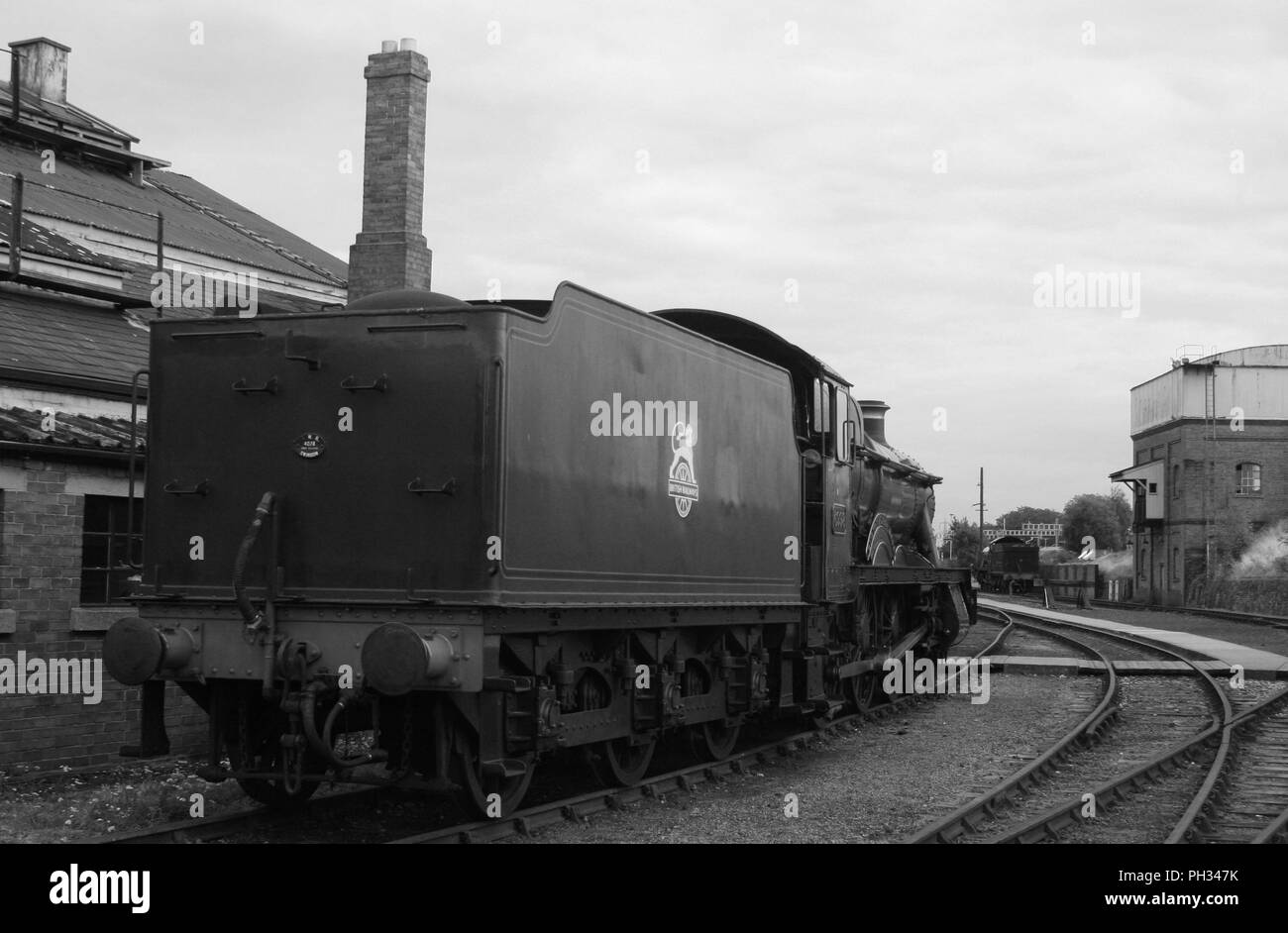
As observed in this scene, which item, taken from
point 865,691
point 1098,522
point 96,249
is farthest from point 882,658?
point 1098,522

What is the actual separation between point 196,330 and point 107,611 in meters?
2.98

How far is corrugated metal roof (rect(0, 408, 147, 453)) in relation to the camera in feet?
31.3

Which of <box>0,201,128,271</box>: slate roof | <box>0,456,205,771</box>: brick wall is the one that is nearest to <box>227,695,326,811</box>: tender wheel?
<box>0,456,205,771</box>: brick wall

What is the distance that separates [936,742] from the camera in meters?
12.7

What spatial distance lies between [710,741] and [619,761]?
1520mm

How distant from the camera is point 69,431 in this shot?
32.8 ft

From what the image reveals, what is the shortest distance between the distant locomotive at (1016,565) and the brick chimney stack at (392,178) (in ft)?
157

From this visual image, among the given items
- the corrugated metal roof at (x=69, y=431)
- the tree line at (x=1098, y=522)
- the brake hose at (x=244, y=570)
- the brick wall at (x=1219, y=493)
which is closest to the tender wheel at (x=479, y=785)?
the brake hose at (x=244, y=570)

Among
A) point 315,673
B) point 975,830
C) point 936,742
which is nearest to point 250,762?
point 315,673

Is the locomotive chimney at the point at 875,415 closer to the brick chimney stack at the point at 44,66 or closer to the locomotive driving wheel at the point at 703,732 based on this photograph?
the locomotive driving wheel at the point at 703,732

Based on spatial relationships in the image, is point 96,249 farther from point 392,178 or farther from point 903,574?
point 903,574

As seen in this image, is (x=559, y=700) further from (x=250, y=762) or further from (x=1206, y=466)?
(x=1206, y=466)

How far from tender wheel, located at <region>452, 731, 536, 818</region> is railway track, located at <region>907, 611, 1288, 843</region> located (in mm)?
2370

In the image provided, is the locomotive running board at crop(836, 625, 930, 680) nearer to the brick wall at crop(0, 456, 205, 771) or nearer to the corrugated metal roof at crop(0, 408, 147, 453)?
the brick wall at crop(0, 456, 205, 771)
